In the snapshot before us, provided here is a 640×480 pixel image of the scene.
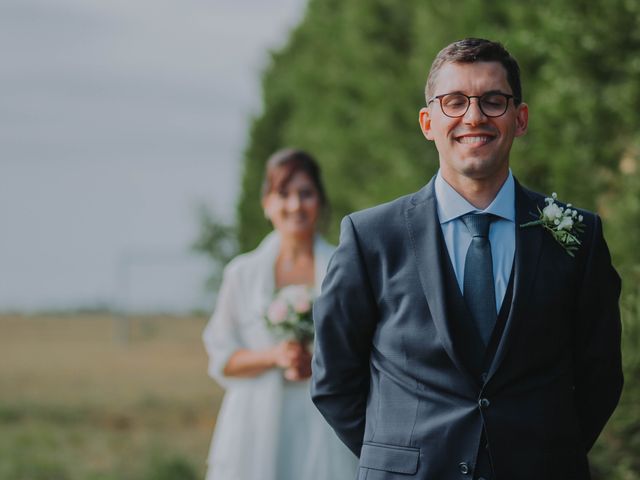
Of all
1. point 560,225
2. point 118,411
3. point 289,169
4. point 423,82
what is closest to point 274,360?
point 289,169

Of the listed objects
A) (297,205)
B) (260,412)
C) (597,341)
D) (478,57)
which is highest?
(478,57)

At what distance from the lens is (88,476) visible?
11375 millimetres

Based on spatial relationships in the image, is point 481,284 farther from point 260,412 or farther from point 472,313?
point 260,412

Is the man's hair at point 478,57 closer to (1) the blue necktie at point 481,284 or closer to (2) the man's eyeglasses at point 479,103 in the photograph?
(2) the man's eyeglasses at point 479,103

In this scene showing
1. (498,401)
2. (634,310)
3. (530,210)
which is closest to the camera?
(498,401)

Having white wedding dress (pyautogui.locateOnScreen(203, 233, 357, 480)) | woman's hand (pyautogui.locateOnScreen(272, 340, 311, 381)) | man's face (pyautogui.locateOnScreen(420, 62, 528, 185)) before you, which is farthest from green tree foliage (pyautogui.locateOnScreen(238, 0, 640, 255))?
white wedding dress (pyautogui.locateOnScreen(203, 233, 357, 480))

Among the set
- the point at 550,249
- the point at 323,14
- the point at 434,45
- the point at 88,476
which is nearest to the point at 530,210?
the point at 550,249

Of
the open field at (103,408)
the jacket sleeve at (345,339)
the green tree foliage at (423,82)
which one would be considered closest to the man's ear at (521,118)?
the jacket sleeve at (345,339)

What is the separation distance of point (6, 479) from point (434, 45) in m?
5.93

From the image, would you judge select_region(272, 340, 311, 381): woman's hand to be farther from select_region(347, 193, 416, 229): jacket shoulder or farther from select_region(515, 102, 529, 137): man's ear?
select_region(515, 102, 529, 137): man's ear

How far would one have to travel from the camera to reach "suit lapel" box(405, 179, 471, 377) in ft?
10.4

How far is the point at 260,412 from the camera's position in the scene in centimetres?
572

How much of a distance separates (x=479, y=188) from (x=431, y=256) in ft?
0.83

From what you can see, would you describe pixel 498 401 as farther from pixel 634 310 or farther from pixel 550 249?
pixel 634 310
